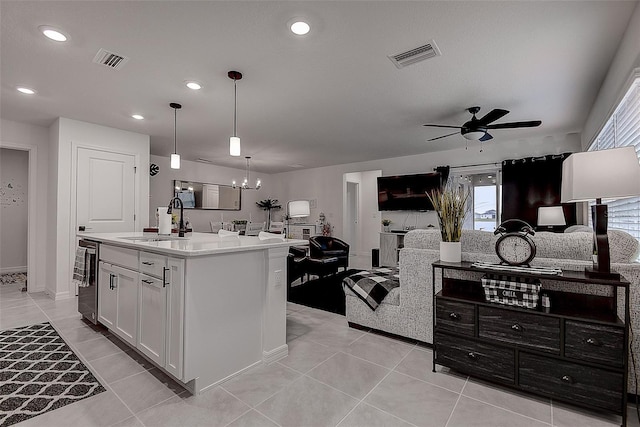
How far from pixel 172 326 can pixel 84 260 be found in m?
1.77

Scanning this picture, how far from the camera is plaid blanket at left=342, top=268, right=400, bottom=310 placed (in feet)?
9.31

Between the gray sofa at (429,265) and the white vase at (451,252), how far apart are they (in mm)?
150

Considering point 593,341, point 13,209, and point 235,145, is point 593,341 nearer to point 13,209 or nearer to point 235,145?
point 235,145

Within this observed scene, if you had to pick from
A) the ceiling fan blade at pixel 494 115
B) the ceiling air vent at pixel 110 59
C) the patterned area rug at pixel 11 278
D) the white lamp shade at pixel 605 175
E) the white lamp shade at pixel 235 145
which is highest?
the ceiling air vent at pixel 110 59

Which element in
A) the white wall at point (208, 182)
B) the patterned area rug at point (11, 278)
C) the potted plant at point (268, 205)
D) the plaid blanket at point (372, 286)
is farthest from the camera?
the potted plant at point (268, 205)

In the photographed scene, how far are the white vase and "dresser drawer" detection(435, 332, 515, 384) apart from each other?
56 cm

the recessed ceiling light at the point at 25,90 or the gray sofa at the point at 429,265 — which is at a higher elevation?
the recessed ceiling light at the point at 25,90

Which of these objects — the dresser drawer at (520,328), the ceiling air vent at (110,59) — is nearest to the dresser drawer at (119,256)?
the ceiling air vent at (110,59)

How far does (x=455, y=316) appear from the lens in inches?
82.6

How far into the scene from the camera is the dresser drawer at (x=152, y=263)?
1.98 m

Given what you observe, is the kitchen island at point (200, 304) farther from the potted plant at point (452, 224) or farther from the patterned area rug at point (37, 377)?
the potted plant at point (452, 224)

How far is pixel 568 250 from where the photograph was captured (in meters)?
2.04

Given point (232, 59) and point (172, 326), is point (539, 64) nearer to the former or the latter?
point (232, 59)

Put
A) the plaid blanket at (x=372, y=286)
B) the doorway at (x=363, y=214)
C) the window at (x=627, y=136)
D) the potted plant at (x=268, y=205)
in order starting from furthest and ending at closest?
1. the potted plant at (x=268, y=205)
2. the doorway at (x=363, y=214)
3. the plaid blanket at (x=372, y=286)
4. the window at (x=627, y=136)
